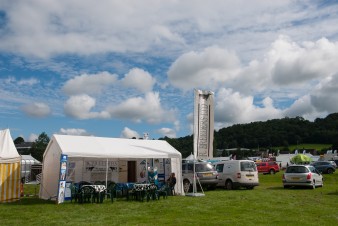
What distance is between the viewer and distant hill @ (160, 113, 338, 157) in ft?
351

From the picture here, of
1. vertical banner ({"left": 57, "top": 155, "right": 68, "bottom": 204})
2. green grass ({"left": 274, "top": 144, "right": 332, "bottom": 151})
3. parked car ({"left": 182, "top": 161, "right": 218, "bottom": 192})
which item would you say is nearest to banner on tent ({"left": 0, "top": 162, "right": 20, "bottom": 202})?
vertical banner ({"left": 57, "top": 155, "right": 68, "bottom": 204})

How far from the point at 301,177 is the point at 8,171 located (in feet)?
48.6

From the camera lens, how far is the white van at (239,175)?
20.5 meters

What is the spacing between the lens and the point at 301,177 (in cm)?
2092

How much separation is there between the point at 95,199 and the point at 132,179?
6501 millimetres

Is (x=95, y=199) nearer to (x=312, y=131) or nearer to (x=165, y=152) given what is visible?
(x=165, y=152)

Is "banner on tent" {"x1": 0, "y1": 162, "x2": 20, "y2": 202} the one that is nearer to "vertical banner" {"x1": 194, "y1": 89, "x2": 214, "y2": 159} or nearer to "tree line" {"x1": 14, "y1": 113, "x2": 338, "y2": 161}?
Result: "vertical banner" {"x1": 194, "y1": 89, "x2": 214, "y2": 159}

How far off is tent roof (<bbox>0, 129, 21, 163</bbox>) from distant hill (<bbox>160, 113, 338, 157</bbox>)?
93583mm

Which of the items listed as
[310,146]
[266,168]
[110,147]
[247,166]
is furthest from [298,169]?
[310,146]

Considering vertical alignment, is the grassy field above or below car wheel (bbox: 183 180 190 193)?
below

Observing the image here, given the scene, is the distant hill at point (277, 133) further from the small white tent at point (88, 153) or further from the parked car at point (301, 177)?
the small white tent at point (88, 153)

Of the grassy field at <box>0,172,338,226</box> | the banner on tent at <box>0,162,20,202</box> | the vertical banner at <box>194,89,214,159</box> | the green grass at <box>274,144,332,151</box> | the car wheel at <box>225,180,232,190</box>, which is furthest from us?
the green grass at <box>274,144,332,151</box>

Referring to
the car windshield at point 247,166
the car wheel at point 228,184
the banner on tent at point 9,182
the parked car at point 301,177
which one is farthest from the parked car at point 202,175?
the banner on tent at point 9,182

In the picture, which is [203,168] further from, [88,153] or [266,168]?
[266,168]
